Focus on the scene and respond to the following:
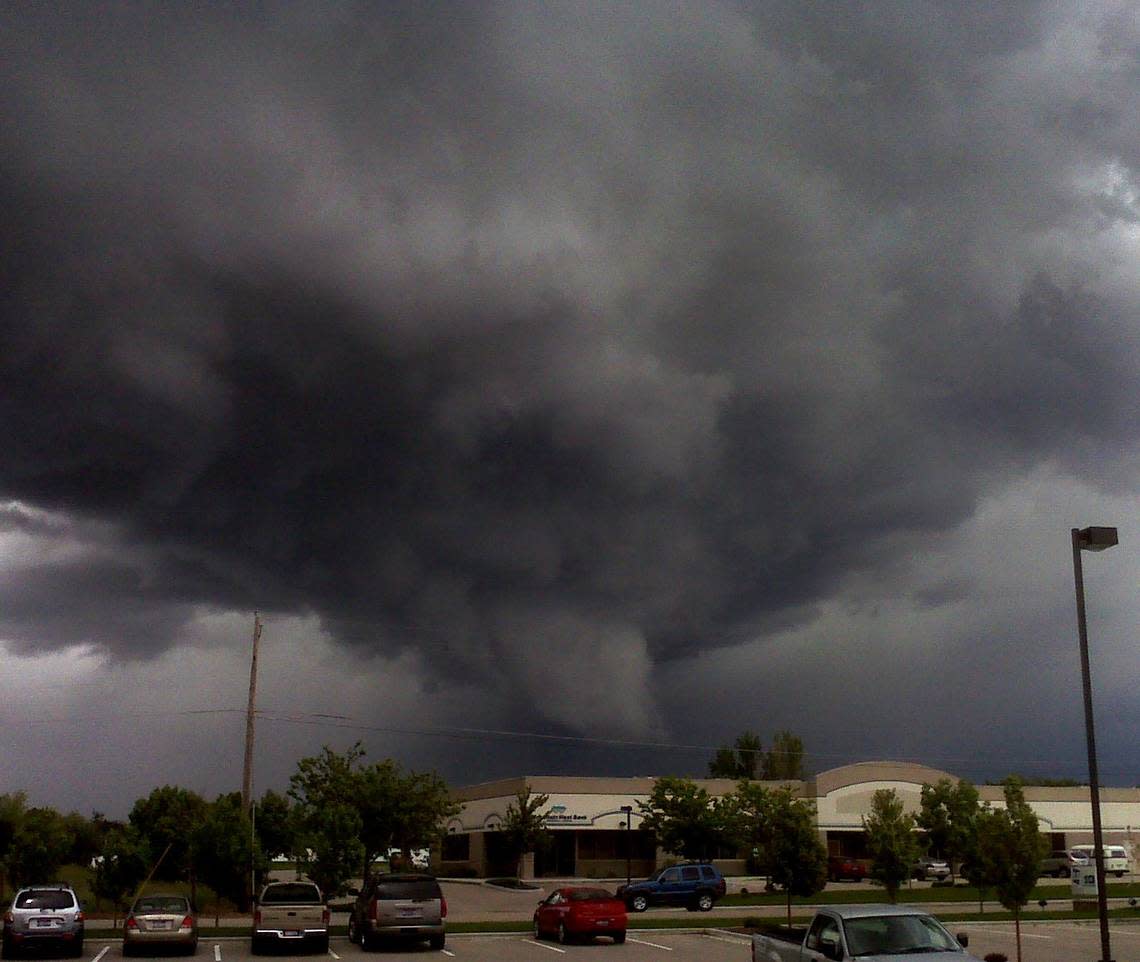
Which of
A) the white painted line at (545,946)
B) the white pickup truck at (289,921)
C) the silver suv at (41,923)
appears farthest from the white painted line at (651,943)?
the silver suv at (41,923)

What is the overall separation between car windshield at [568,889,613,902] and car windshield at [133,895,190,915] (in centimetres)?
1071

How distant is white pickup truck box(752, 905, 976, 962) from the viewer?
14.5 m

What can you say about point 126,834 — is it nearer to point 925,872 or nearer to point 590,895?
point 590,895

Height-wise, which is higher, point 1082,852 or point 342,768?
point 342,768

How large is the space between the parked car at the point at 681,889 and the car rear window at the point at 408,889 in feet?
67.3

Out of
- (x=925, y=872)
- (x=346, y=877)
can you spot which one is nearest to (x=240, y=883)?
(x=346, y=877)

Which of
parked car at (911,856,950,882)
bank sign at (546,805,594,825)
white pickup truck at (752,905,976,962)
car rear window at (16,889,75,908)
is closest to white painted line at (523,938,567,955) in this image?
car rear window at (16,889,75,908)

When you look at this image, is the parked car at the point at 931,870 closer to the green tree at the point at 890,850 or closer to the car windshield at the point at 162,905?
the green tree at the point at 890,850

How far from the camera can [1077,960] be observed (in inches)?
1105

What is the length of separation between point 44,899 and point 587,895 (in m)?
14.4

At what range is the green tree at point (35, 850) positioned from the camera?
163 feet

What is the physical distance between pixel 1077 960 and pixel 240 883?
97.8 ft

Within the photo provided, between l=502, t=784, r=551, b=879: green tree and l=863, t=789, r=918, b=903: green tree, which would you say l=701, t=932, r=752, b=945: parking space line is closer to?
l=863, t=789, r=918, b=903: green tree

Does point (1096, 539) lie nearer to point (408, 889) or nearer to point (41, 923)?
point (408, 889)
